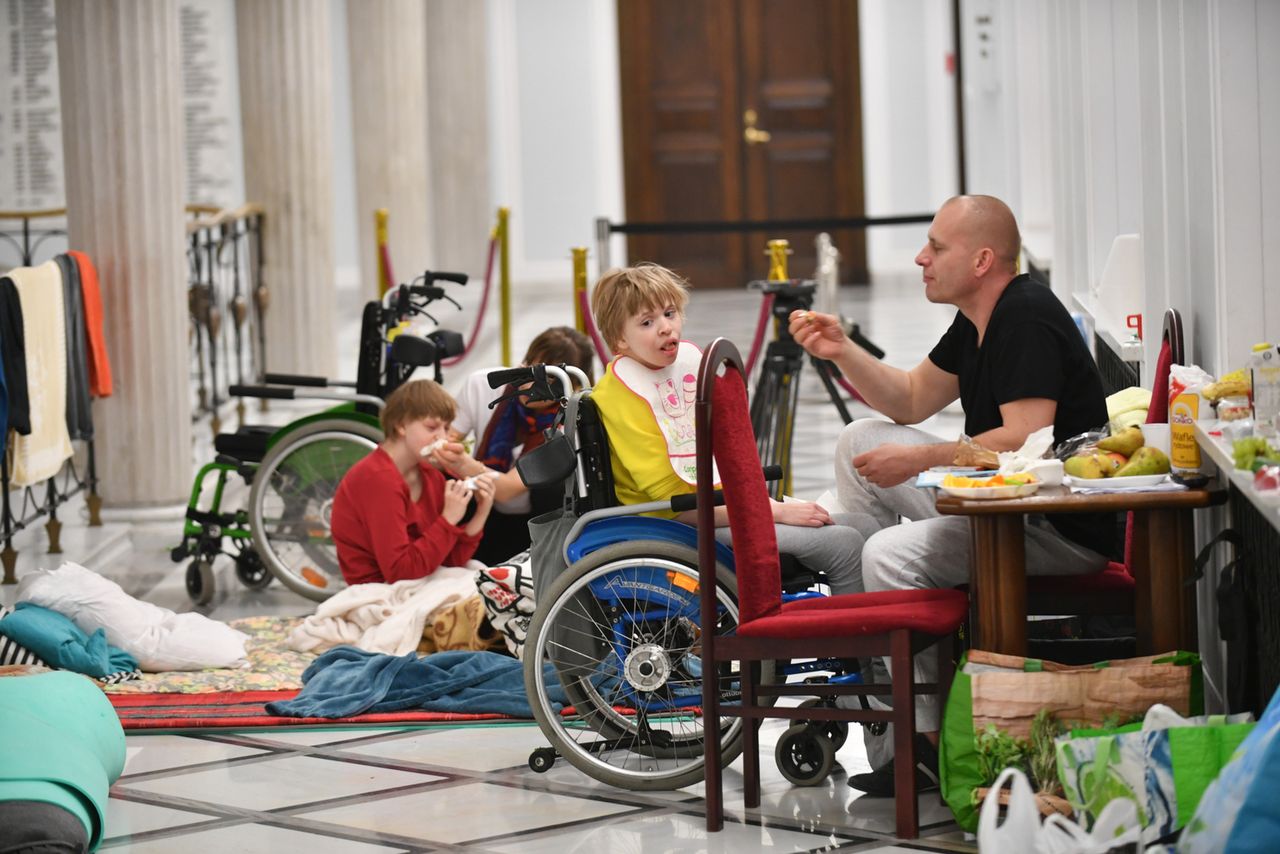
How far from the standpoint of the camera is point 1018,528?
3.56 m

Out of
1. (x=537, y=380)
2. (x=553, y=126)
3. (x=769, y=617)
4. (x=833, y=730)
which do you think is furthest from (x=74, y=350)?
(x=553, y=126)

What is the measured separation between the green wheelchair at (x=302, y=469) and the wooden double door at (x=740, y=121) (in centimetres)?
1057

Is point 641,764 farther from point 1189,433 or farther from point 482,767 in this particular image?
point 1189,433

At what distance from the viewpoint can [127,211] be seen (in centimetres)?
752

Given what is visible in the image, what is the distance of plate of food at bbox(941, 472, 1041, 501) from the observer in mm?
3510

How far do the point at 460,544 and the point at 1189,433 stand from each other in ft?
8.25

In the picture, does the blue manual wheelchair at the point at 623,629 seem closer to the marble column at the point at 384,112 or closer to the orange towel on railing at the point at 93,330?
the orange towel on railing at the point at 93,330

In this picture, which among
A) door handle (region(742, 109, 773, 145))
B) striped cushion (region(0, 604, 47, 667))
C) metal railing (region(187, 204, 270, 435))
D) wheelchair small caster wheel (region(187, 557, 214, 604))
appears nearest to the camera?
striped cushion (region(0, 604, 47, 667))

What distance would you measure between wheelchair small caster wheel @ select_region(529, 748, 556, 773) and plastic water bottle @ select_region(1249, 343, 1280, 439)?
1763 millimetres

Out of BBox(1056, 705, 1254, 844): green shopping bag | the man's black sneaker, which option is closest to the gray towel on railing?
the man's black sneaker

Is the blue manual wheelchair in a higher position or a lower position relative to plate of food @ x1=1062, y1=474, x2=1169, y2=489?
lower

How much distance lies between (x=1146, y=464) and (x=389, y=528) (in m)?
2.53

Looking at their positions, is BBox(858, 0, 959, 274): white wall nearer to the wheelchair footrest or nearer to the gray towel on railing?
the gray towel on railing

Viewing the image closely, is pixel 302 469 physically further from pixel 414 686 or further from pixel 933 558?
pixel 933 558
